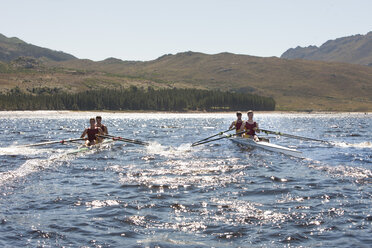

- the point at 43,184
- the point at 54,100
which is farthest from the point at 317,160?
the point at 54,100

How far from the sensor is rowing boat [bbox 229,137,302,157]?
86.3ft

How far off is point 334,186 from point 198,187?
5.75m

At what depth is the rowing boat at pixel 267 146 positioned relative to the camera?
86.3 ft

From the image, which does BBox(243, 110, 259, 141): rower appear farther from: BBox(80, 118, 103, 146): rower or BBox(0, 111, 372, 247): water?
BBox(80, 118, 103, 146): rower

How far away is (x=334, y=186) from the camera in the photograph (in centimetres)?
1647

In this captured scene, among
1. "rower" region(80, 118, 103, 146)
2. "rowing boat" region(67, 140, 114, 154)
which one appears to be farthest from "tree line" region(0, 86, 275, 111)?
"rower" region(80, 118, 103, 146)

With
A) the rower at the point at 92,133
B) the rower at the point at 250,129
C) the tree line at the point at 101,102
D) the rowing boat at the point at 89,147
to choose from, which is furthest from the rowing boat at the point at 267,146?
the tree line at the point at 101,102

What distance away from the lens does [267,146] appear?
2919 cm

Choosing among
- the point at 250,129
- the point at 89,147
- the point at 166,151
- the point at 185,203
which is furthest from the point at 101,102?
the point at 185,203

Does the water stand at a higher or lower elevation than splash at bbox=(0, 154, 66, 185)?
lower

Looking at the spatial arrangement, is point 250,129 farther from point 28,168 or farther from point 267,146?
point 28,168

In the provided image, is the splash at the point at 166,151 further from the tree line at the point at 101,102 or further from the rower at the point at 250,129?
the tree line at the point at 101,102

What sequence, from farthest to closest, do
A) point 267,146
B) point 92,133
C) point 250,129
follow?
point 250,129, point 92,133, point 267,146

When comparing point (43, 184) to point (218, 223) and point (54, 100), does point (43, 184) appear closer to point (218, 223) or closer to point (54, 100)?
point (218, 223)
